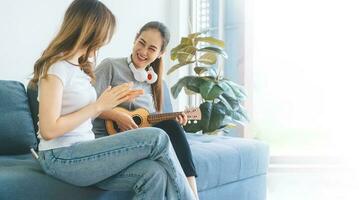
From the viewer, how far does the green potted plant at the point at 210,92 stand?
2.60 metres

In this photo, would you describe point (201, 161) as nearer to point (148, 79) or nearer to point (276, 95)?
point (148, 79)

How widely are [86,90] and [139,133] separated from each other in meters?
0.25

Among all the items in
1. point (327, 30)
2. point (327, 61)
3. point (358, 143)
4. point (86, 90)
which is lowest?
point (358, 143)

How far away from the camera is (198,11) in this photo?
362 centimetres

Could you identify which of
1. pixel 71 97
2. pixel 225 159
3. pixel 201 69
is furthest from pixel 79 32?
pixel 201 69

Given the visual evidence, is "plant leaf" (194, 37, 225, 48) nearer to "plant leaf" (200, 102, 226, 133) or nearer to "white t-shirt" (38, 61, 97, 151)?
"plant leaf" (200, 102, 226, 133)

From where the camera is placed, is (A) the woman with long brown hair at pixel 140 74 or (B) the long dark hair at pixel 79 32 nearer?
(B) the long dark hair at pixel 79 32

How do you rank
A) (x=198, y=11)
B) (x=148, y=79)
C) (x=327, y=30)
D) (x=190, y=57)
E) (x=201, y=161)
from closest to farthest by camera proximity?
(x=201, y=161)
(x=148, y=79)
(x=190, y=57)
(x=327, y=30)
(x=198, y=11)

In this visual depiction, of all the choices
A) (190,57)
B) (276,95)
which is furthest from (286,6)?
(190,57)

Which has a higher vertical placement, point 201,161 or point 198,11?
point 198,11

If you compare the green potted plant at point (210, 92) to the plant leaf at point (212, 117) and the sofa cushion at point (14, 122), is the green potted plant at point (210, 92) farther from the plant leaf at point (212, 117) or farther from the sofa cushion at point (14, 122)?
the sofa cushion at point (14, 122)

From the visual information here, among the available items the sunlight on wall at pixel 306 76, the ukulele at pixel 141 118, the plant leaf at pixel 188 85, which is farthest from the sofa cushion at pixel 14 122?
the sunlight on wall at pixel 306 76

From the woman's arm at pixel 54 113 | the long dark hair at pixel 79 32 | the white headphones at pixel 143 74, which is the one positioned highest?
the long dark hair at pixel 79 32

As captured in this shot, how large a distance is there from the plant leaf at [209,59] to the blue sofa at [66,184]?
67 cm
